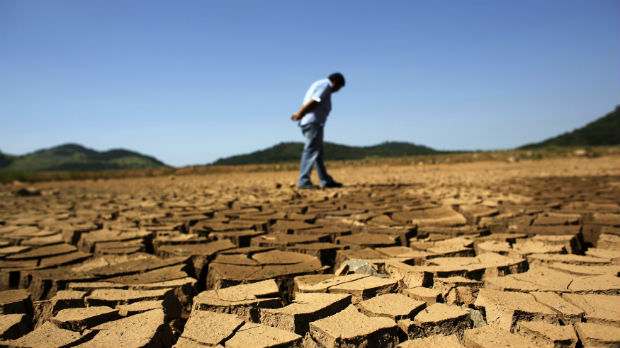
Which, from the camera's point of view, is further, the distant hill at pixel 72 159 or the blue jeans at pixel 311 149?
the distant hill at pixel 72 159

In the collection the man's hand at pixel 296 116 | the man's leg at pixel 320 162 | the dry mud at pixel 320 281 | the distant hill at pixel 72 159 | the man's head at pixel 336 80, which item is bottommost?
the dry mud at pixel 320 281

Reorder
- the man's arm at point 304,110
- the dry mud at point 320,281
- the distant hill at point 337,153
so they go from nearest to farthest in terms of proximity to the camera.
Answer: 1. the dry mud at point 320,281
2. the man's arm at point 304,110
3. the distant hill at point 337,153

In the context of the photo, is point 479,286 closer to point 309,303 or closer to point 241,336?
point 309,303

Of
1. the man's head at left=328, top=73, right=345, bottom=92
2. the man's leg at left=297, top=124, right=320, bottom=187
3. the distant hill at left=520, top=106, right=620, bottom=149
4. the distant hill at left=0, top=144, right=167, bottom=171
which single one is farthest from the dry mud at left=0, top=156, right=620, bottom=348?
the distant hill at left=0, top=144, right=167, bottom=171

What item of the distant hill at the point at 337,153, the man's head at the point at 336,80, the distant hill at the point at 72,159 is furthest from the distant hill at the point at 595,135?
the distant hill at the point at 72,159

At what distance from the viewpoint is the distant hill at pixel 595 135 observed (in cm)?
3935

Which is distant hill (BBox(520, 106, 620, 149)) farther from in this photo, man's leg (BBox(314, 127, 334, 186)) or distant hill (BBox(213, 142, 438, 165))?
man's leg (BBox(314, 127, 334, 186))

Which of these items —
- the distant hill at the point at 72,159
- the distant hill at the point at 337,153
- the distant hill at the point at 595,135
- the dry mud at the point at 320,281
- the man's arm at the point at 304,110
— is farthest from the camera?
the distant hill at the point at 72,159

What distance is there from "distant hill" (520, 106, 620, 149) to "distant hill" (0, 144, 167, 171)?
1758 inches

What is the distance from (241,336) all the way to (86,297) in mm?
749

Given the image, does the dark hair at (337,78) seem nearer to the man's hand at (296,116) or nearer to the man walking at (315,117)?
the man walking at (315,117)

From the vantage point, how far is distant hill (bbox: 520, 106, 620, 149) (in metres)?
39.3

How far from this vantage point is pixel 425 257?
78.7 inches

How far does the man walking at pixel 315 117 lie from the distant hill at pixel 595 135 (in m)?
38.4
